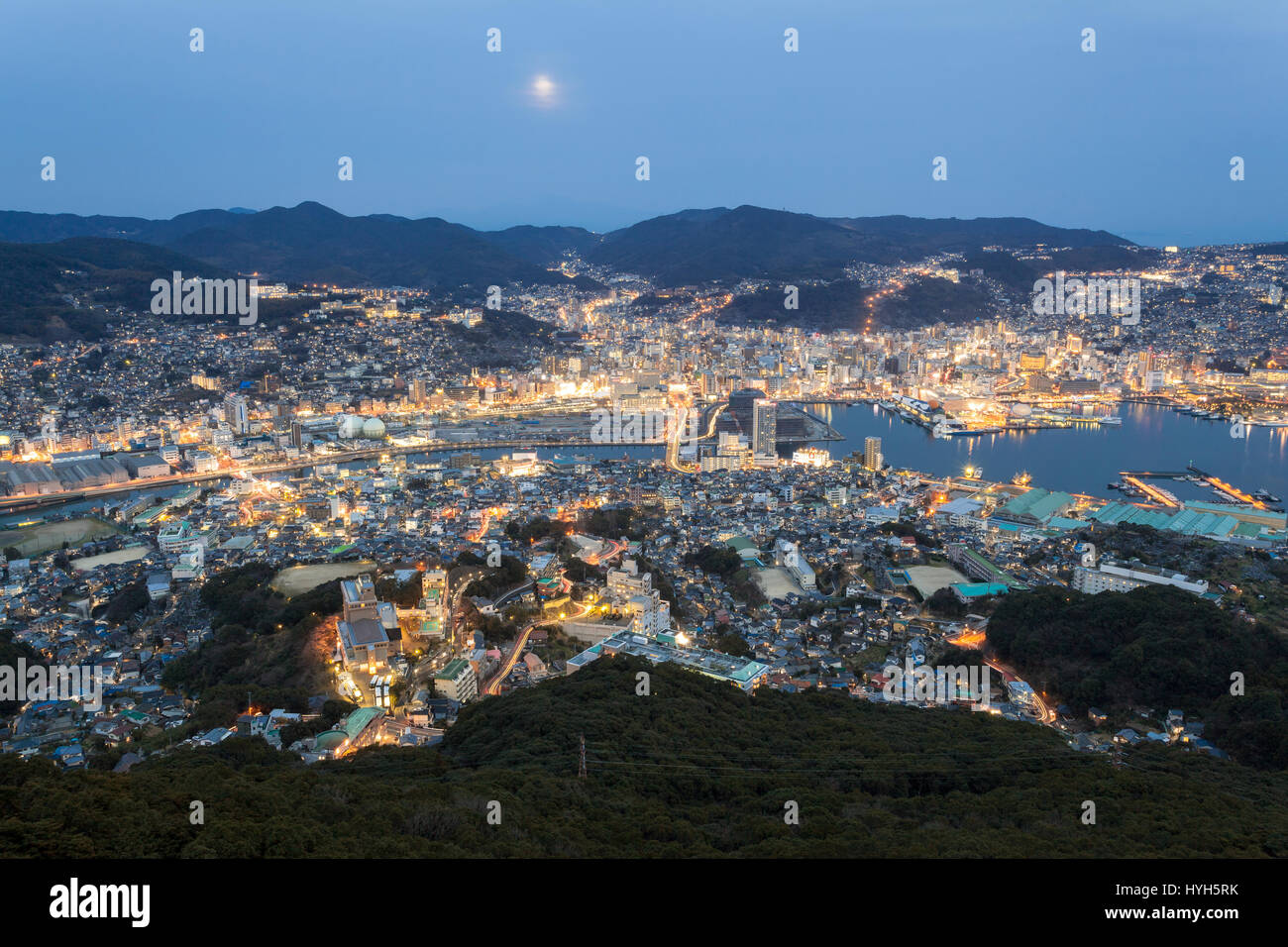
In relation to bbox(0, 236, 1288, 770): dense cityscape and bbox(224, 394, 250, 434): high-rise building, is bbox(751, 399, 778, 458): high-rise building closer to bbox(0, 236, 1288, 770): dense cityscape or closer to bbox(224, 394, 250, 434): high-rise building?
bbox(0, 236, 1288, 770): dense cityscape

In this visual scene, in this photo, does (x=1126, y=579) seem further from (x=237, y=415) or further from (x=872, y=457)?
(x=237, y=415)

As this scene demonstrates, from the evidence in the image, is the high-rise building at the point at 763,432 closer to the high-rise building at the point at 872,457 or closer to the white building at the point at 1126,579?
the high-rise building at the point at 872,457

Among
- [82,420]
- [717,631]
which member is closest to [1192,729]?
[717,631]

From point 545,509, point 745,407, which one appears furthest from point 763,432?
point 545,509

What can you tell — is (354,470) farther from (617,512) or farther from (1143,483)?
(1143,483)

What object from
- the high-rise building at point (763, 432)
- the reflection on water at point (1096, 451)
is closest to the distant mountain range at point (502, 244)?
the reflection on water at point (1096, 451)
